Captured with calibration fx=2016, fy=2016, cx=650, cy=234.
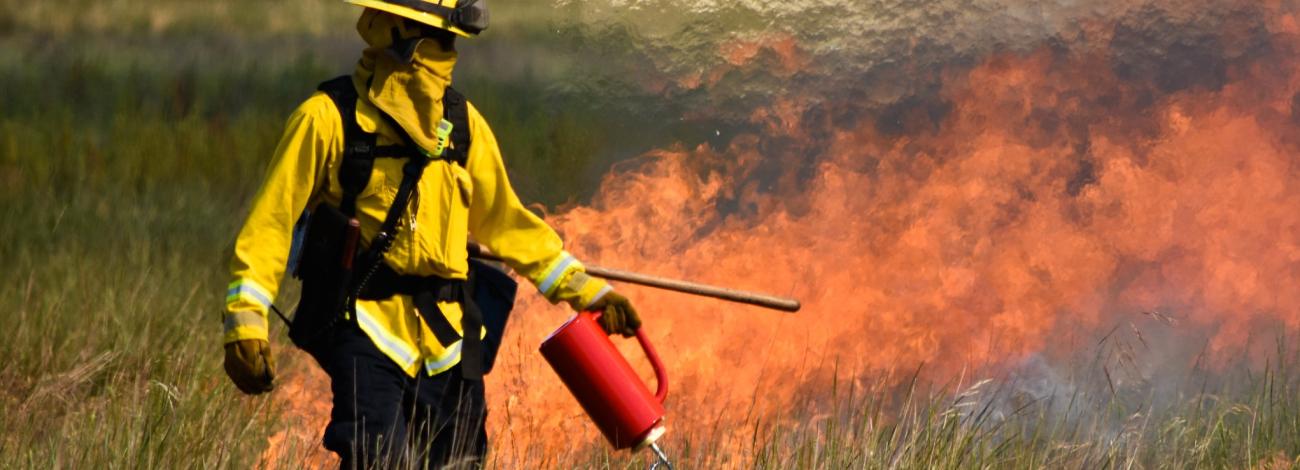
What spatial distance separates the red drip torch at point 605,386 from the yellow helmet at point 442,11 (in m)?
0.85

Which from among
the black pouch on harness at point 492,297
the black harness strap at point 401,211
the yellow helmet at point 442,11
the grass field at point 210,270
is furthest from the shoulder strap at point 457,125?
the grass field at point 210,270

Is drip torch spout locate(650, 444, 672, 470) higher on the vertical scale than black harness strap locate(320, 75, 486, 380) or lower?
lower

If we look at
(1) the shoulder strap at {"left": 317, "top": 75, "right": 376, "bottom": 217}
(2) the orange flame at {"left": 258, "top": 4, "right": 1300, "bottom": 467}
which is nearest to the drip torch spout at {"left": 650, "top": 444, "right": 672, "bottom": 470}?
(1) the shoulder strap at {"left": 317, "top": 75, "right": 376, "bottom": 217}

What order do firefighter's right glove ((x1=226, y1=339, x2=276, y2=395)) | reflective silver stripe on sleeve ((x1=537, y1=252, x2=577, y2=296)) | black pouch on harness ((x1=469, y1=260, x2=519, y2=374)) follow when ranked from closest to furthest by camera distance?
1. firefighter's right glove ((x1=226, y1=339, x2=276, y2=395))
2. black pouch on harness ((x1=469, y1=260, x2=519, y2=374))
3. reflective silver stripe on sleeve ((x1=537, y1=252, x2=577, y2=296))

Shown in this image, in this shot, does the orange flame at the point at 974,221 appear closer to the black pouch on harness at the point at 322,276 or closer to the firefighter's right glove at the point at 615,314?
the firefighter's right glove at the point at 615,314

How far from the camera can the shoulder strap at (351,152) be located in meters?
5.33

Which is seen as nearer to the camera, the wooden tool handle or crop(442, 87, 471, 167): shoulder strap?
crop(442, 87, 471, 167): shoulder strap

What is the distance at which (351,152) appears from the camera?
532cm

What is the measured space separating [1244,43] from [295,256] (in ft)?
19.5

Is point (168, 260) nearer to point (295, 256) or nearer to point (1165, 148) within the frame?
point (295, 256)

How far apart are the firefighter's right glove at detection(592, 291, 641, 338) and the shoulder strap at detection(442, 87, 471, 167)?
1.89 ft

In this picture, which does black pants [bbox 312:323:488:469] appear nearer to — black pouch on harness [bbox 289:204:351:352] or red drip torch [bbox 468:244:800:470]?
black pouch on harness [bbox 289:204:351:352]

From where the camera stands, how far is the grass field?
5.53 m

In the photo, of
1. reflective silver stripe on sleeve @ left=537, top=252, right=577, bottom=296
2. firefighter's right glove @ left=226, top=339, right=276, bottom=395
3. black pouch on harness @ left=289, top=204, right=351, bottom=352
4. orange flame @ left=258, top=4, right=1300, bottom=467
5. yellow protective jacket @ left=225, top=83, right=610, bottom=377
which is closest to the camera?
firefighter's right glove @ left=226, top=339, right=276, bottom=395
